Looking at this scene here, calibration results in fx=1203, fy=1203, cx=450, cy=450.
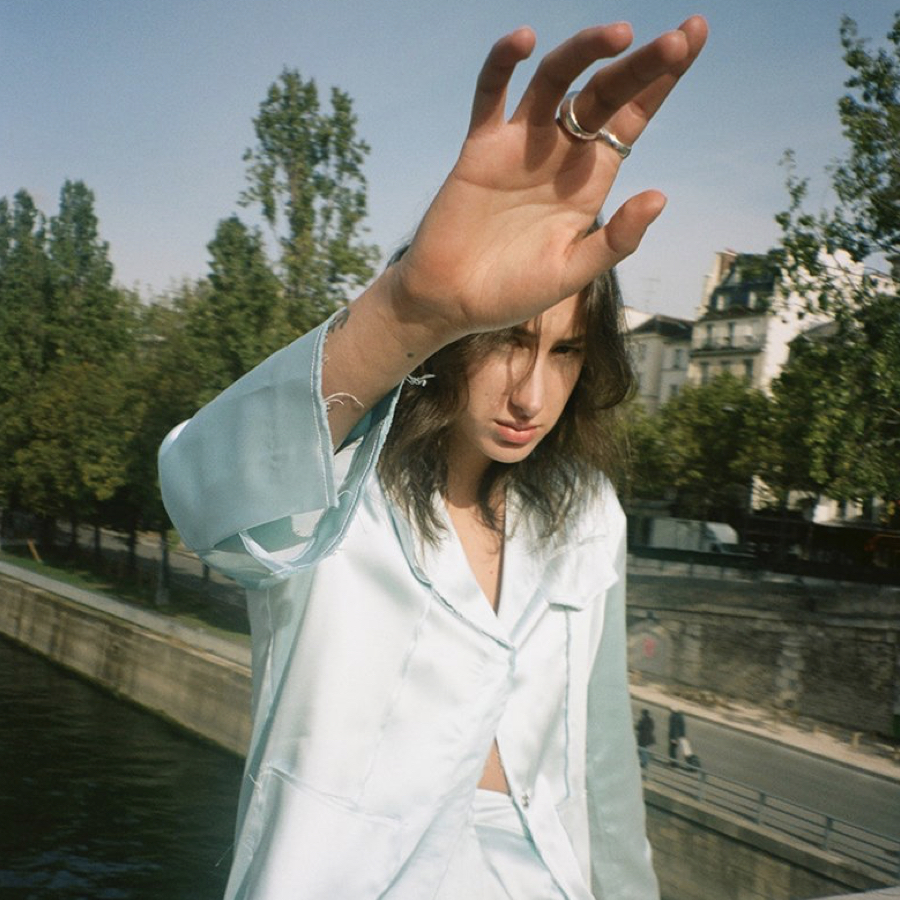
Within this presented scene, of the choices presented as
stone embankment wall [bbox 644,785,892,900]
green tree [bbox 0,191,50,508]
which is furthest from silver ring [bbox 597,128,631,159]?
green tree [bbox 0,191,50,508]

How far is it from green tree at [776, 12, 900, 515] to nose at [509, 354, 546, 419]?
708 inches

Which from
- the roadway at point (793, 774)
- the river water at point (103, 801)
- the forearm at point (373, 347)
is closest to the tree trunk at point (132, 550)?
the river water at point (103, 801)

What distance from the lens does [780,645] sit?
26.2 metres

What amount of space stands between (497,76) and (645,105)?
205mm

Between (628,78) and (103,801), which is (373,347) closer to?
(628,78)

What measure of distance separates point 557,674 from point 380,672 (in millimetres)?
312

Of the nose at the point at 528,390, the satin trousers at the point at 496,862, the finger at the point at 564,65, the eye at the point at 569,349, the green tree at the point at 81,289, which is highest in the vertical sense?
the green tree at the point at 81,289

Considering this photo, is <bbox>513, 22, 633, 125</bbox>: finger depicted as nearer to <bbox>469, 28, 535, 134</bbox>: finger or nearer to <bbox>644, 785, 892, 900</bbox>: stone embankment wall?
<bbox>469, 28, 535, 134</bbox>: finger

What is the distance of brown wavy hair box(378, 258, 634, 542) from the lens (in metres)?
1.61

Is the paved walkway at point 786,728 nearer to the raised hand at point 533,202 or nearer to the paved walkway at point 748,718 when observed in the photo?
the paved walkway at point 748,718

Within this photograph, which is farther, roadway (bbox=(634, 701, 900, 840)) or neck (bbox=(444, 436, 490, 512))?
roadway (bbox=(634, 701, 900, 840))

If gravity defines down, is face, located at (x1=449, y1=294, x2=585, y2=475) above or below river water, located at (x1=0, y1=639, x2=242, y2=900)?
above

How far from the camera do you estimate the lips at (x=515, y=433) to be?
1.59 m

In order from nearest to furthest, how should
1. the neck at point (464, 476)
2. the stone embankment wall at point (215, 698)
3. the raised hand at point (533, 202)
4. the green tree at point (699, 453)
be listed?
the raised hand at point (533, 202) → the neck at point (464, 476) → the stone embankment wall at point (215, 698) → the green tree at point (699, 453)
